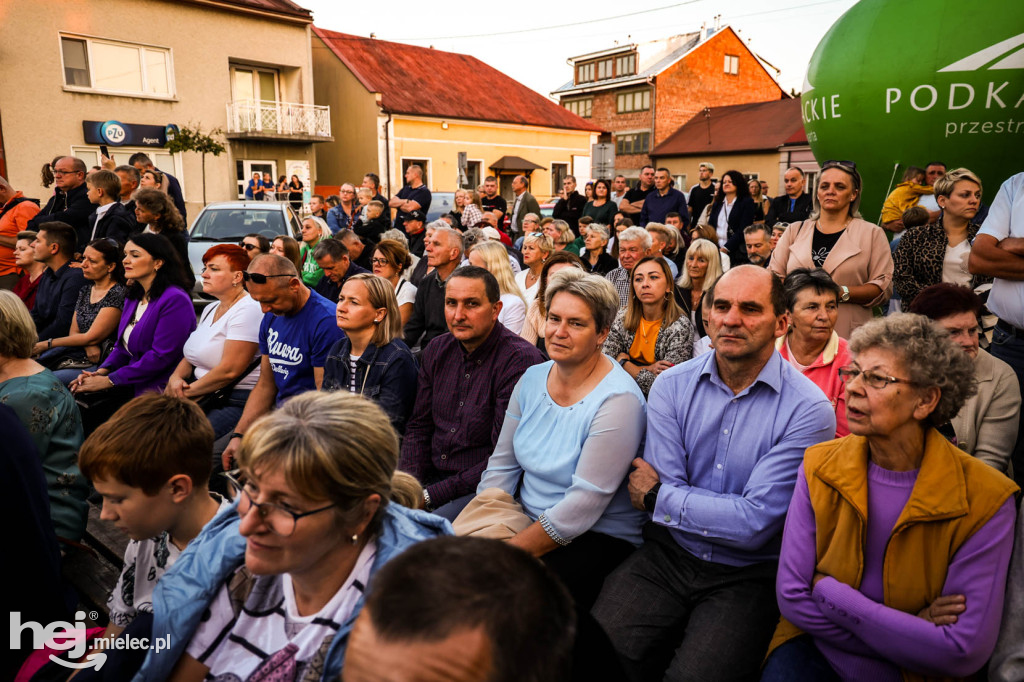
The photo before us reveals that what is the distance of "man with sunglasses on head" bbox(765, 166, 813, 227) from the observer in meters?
9.28

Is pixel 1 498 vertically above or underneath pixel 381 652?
underneath

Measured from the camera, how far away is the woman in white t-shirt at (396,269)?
6668 millimetres

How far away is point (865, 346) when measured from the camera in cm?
225

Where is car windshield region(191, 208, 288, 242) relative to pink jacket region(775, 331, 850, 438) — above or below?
above

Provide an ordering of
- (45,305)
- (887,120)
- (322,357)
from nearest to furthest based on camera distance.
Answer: (322,357), (45,305), (887,120)

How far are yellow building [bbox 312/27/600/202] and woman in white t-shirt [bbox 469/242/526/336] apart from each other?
22.0 meters

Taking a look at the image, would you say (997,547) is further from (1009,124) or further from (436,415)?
(1009,124)

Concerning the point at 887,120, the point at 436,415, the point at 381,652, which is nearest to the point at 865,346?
the point at 381,652

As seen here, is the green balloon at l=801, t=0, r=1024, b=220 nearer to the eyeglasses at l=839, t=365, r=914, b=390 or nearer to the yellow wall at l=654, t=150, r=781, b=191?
the eyeglasses at l=839, t=365, r=914, b=390

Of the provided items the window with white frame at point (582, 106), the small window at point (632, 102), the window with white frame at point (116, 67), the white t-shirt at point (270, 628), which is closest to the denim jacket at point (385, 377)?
the white t-shirt at point (270, 628)

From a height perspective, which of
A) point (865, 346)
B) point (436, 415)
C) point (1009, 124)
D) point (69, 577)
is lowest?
point (69, 577)

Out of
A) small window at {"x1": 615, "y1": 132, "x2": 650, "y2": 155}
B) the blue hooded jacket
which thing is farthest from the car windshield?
small window at {"x1": 615, "y1": 132, "x2": 650, "y2": 155}

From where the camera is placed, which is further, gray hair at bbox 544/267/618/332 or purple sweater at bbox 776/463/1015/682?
gray hair at bbox 544/267/618/332

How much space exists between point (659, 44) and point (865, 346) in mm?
46971
